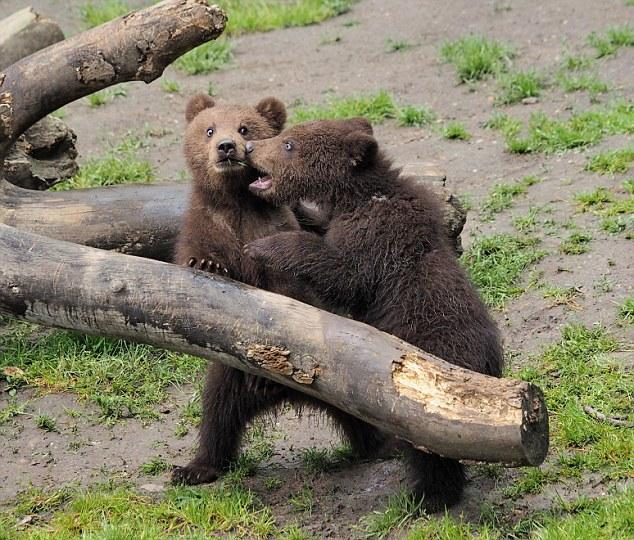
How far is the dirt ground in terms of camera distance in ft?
21.4

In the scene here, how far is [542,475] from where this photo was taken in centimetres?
592

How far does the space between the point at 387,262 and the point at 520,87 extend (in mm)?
6139

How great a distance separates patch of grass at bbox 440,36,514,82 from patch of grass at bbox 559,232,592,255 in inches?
156

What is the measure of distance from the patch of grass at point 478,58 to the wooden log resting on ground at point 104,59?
570cm

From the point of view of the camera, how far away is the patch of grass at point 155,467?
21.9 feet

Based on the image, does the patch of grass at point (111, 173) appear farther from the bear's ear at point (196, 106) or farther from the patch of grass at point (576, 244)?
the patch of grass at point (576, 244)

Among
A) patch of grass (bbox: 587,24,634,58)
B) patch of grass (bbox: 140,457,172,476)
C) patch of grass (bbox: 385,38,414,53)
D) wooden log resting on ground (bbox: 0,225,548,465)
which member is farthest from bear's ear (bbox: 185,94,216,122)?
patch of grass (bbox: 385,38,414,53)

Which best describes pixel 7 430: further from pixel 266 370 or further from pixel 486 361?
pixel 486 361

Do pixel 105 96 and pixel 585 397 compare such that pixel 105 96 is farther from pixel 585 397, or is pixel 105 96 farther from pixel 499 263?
pixel 585 397

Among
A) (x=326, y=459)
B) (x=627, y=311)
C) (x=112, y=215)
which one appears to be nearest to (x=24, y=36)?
(x=112, y=215)

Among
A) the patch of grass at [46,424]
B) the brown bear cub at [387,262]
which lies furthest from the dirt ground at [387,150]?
the brown bear cub at [387,262]

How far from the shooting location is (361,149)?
20.9 feet

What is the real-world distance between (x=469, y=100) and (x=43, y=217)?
5374 millimetres

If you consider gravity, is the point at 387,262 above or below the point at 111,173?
above
